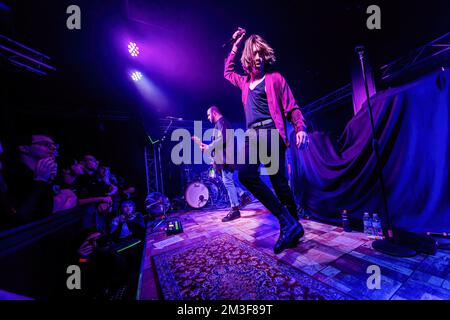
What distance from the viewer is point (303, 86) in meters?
4.92

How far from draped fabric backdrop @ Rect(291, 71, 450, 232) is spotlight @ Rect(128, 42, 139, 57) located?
483 centimetres

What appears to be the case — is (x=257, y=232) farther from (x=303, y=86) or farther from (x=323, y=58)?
(x=303, y=86)

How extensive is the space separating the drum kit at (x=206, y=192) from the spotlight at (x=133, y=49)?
379 cm

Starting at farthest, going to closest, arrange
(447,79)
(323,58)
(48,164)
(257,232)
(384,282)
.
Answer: (323,58), (257,232), (48,164), (447,79), (384,282)

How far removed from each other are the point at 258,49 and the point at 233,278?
2.21 meters

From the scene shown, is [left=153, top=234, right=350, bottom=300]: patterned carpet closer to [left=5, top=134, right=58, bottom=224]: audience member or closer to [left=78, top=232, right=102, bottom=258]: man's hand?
[left=78, top=232, right=102, bottom=258]: man's hand

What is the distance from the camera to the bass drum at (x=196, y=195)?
18.1 ft

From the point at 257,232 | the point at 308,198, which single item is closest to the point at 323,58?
the point at 308,198

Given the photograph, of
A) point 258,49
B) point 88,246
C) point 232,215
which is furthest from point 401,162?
point 88,246

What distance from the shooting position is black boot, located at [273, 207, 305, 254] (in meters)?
1.57

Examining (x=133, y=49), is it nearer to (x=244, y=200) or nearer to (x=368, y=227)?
(x=244, y=200)

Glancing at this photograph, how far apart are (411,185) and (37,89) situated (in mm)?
7897

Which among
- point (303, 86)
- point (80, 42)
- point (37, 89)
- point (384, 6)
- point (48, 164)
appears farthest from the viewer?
point (303, 86)

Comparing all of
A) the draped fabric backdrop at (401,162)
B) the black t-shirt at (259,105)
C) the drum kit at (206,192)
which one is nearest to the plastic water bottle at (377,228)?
the draped fabric backdrop at (401,162)
